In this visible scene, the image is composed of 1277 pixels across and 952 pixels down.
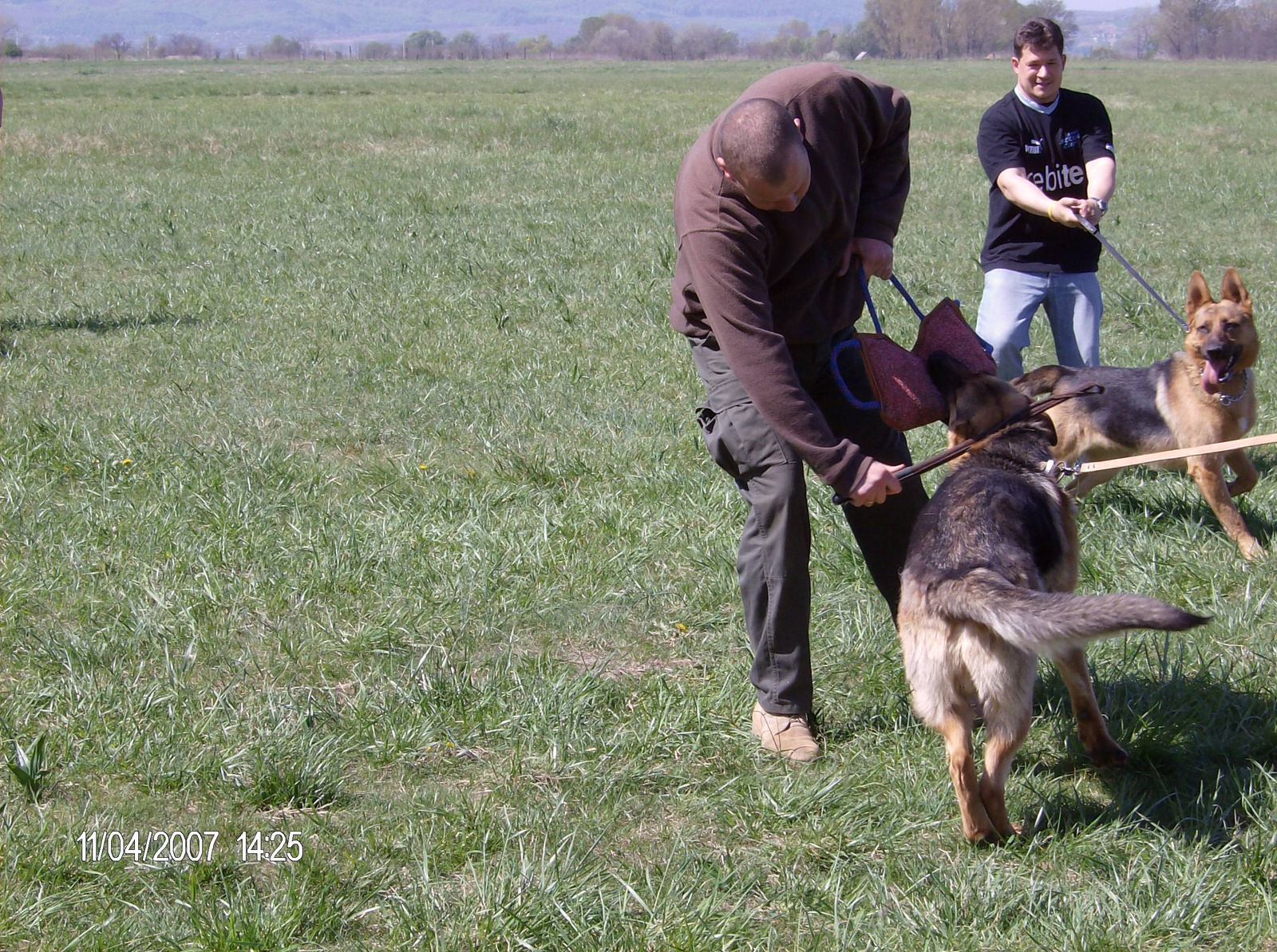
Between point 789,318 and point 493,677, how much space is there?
1.65 metres

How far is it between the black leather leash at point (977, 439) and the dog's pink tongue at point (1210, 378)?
65.2 inches

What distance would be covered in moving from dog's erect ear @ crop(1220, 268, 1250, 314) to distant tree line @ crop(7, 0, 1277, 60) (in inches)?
4438

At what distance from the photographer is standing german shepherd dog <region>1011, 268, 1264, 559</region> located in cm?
484

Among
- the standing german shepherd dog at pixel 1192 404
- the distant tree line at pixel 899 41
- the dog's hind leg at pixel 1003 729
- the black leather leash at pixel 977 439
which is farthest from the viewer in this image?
the distant tree line at pixel 899 41

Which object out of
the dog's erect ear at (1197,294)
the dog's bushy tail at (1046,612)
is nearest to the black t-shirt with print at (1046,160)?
the dog's erect ear at (1197,294)

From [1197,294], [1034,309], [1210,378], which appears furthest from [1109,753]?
[1034,309]

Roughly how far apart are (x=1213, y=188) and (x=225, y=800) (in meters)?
15.9

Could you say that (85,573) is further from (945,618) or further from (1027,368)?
(1027,368)

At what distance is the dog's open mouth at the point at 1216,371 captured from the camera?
4.88 metres

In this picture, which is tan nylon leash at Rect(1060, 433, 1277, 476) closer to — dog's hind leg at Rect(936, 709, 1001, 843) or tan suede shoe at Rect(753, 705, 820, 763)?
dog's hind leg at Rect(936, 709, 1001, 843)

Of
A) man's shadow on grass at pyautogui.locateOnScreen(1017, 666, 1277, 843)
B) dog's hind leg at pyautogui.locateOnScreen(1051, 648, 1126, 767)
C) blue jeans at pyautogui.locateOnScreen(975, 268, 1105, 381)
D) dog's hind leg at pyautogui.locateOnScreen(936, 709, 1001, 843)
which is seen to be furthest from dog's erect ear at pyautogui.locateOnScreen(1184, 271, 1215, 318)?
dog's hind leg at pyautogui.locateOnScreen(936, 709, 1001, 843)

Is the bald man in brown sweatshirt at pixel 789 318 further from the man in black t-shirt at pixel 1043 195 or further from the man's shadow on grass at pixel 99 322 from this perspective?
the man's shadow on grass at pixel 99 322

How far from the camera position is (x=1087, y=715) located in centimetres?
336

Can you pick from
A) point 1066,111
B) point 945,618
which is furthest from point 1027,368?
point 945,618
